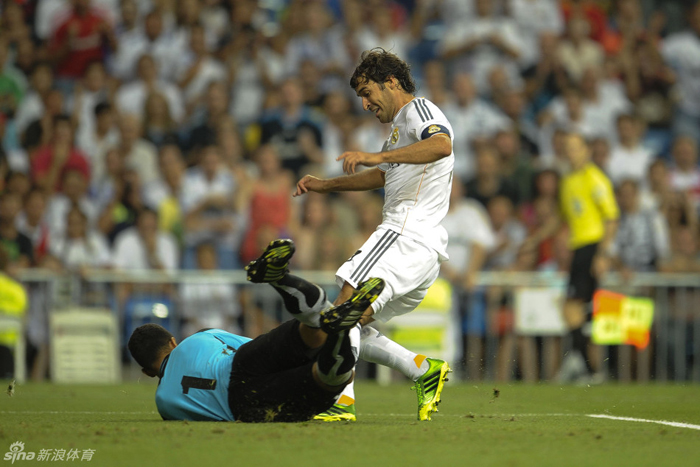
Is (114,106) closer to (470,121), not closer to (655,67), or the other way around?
(470,121)

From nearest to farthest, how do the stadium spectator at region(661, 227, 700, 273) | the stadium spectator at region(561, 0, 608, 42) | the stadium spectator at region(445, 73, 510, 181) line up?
the stadium spectator at region(661, 227, 700, 273), the stadium spectator at region(445, 73, 510, 181), the stadium spectator at region(561, 0, 608, 42)

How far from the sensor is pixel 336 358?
528cm

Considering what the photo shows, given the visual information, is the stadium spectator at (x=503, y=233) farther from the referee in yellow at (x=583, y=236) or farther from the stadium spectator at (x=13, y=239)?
the stadium spectator at (x=13, y=239)

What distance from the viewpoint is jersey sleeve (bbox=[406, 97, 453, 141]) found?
6.14 metres

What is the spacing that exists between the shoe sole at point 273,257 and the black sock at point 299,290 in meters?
0.14

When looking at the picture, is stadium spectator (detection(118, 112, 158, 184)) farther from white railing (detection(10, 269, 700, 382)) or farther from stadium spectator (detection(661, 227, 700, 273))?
stadium spectator (detection(661, 227, 700, 273))

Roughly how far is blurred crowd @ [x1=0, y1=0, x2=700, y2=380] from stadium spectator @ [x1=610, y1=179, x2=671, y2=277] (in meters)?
0.02

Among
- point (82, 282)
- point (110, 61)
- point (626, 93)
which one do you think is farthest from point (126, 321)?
point (626, 93)

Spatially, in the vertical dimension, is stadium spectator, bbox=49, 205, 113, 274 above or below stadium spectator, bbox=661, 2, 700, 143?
below

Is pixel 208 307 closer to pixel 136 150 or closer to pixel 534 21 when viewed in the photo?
pixel 136 150

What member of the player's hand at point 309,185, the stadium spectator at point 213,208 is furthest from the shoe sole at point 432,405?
the stadium spectator at point 213,208

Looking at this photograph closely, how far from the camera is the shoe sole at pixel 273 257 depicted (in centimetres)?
532

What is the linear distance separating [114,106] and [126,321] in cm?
357

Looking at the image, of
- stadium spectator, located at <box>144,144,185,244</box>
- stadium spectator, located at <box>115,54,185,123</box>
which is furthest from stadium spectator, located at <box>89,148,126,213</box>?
stadium spectator, located at <box>115,54,185,123</box>
